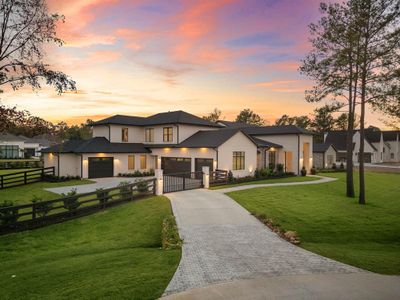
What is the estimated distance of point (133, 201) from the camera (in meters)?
18.1

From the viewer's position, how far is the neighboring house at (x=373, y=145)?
218 ft

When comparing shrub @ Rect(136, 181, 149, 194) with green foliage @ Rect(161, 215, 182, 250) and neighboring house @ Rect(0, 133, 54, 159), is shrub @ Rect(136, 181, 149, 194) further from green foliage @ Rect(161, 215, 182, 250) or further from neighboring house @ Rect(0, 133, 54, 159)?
neighboring house @ Rect(0, 133, 54, 159)

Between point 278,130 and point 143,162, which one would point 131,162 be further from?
point 278,130

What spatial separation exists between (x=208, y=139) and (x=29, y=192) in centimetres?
1679

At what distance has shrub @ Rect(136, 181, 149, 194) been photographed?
18.7 m

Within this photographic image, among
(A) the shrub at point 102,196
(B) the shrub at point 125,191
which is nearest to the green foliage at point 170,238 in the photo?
(A) the shrub at point 102,196

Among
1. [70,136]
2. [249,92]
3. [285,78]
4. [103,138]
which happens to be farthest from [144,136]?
[70,136]

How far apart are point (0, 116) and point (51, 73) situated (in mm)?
2543

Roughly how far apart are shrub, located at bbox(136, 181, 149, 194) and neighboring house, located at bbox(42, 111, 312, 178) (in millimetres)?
→ 9870

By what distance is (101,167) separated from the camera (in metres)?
32.5

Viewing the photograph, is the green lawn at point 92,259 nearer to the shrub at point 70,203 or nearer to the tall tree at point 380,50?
the shrub at point 70,203

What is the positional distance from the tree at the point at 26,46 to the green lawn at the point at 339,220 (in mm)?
11064

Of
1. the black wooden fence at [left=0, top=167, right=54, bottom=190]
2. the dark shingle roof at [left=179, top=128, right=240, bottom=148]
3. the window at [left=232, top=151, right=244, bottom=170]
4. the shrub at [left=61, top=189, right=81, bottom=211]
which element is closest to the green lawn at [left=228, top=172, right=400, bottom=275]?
the window at [left=232, top=151, right=244, bottom=170]

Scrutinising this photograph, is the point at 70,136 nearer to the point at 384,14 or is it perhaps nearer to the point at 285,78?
the point at 285,78
